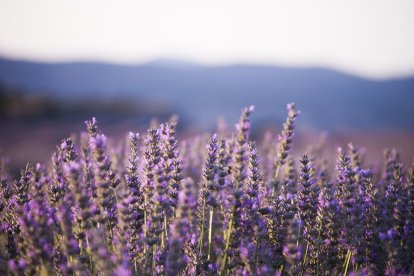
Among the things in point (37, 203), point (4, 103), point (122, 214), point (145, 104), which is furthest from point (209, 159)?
point (145, 104)

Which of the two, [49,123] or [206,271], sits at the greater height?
[206,271]

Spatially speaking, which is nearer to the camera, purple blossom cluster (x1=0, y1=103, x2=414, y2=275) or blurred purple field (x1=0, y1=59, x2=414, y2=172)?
purple blossom cluster (x1=0, y1=103, x2=414, y2=275)

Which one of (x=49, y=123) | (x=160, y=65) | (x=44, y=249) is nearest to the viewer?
(x=44, y=249)

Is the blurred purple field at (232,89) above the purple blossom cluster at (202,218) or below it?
below

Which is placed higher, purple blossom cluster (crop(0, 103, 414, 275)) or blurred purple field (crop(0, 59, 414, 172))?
purple blossom cluster (crop(0, 103, 414, 275))

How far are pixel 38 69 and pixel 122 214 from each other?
111 metres

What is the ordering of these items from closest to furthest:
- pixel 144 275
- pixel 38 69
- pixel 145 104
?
pixel 144 275 → pixel 145 104 → pixel 38 69

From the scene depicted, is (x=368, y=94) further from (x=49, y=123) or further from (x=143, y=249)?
(x=143, y=249)

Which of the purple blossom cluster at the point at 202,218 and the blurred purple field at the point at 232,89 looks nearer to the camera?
the purple blossom cluster at the point at 202,218

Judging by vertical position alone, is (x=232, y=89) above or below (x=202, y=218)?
below

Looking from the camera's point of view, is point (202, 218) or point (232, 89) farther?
point (232, 89)

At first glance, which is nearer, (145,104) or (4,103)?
(4,103)

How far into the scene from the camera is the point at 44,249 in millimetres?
2521

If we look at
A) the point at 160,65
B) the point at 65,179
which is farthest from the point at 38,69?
the point at 65,179
